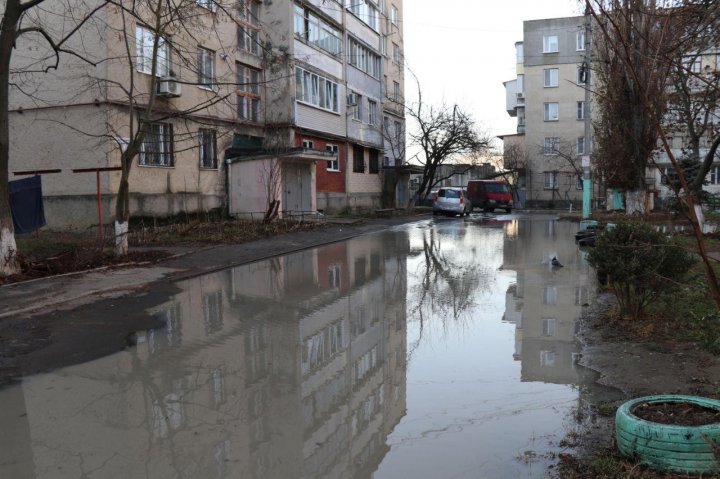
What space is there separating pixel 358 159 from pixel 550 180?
76.5ft

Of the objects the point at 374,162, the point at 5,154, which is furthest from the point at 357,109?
the point at 5,154

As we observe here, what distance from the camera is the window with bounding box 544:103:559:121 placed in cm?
5206

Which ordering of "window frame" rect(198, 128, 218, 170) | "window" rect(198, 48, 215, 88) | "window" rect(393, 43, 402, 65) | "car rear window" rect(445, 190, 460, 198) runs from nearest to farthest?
"window" rect(198, 48, 215, 88)
"window frame" rect(198, 128, 218, 170)
"car rear window" rect(445, 190, 460, 198)
"window" rect(393, 43, 402, 65)

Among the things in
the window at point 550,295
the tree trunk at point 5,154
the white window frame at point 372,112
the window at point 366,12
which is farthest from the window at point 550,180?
the tree trunk at point 5,154

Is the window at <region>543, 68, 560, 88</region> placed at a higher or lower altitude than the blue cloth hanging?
higher

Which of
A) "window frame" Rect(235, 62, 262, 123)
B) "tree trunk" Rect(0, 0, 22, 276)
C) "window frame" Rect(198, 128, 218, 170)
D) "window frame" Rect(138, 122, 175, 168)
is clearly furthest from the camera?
"window frame" Rect(235, 62, 262, 123)

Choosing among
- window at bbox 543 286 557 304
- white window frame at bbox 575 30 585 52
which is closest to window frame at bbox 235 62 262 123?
window at bbox 543 286 557 304

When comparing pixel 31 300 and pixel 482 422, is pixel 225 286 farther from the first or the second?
pixel 482 422

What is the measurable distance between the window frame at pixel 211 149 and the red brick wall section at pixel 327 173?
5489 mm

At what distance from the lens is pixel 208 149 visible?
23.8m

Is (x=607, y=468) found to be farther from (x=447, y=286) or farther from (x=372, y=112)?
(x=372, y=112)

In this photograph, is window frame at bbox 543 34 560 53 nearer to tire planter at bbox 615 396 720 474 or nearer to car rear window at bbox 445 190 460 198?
car rear window at bbox 445 190 460 198

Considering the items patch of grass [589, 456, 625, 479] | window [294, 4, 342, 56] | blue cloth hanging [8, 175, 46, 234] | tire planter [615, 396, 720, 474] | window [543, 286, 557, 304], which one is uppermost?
window [294, 4, 342, 56]

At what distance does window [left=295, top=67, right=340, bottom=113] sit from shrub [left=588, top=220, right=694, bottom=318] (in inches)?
861
